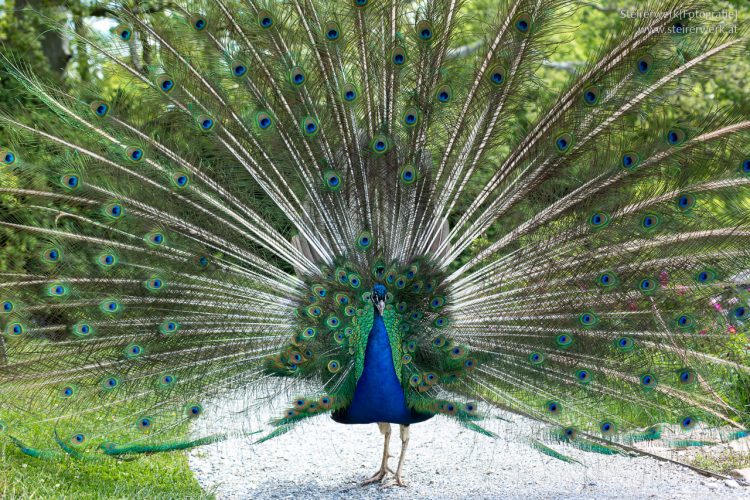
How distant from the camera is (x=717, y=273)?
4359 mm

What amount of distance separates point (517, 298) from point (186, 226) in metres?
2.15

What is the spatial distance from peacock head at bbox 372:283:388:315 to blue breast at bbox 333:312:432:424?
7.4 inches

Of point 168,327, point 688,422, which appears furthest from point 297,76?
point 688,422

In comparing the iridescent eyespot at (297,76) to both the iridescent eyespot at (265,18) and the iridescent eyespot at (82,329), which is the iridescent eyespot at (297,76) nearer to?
the iridescent eyespot at (265,18)

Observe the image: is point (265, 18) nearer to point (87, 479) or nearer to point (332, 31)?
point (332, 31)

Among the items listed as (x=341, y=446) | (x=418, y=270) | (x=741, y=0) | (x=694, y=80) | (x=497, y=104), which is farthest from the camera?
(x=741, y=0)

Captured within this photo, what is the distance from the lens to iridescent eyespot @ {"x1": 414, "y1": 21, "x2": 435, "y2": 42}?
4.36 meters

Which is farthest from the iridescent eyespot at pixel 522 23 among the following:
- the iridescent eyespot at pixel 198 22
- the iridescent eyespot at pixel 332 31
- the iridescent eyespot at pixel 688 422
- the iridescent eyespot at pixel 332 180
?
the iridescent eyespot at pixel 688 422

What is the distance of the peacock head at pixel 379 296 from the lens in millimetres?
4625

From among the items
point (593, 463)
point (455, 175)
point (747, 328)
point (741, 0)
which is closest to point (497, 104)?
point (455, 175)

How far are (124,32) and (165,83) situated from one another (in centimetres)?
38

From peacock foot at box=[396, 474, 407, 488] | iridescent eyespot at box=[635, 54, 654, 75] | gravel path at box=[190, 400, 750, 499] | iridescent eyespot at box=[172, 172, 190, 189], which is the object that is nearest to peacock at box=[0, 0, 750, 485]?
iridescent eyespot at box=[172, 172, 190, 189]

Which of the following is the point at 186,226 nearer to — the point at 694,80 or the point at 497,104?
the point at 497,104

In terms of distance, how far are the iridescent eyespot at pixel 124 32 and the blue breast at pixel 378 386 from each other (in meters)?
2.28
